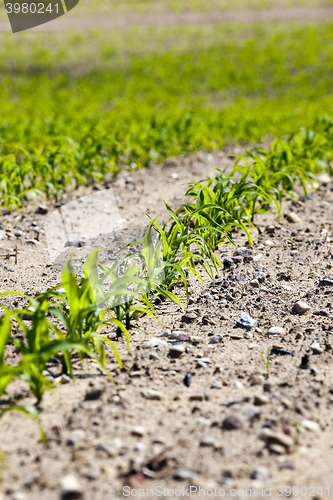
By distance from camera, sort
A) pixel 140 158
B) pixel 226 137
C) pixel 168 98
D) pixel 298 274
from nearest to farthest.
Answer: pixel 298 274
pixel 140 158
pixel 226 137
pixel 168 98

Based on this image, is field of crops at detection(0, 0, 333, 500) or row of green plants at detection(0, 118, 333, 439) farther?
field of crops at detection(0, 0, 333, 500)

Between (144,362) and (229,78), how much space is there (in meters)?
20.9

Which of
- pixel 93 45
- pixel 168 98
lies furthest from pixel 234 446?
pixel 93 45

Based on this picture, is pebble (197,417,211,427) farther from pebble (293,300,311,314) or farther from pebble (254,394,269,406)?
pebble (293,300,311,314)

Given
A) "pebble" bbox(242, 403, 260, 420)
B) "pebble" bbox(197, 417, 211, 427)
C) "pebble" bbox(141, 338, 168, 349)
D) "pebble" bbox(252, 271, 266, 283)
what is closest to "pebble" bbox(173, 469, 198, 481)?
"pebble" bbox(197, 417, 211, 427)

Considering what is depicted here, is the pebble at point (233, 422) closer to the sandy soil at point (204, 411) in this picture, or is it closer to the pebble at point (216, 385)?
the sandy soil at point (204, 411)

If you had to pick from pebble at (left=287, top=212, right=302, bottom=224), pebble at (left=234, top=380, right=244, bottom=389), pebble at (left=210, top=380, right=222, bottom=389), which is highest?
pebble at (left=210, top=380, right=222, bottom=389)

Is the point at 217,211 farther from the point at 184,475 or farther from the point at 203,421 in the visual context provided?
the point at 184,475

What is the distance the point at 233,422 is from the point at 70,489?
2.29 feet

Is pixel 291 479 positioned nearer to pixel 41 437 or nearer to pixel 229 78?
pixel 41 437

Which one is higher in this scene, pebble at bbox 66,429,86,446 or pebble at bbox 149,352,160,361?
pebble at bbox 66,429,86,446

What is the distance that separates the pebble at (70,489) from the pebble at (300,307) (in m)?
1.73

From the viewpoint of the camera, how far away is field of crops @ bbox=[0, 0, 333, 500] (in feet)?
7.36

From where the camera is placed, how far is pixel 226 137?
358 inches
